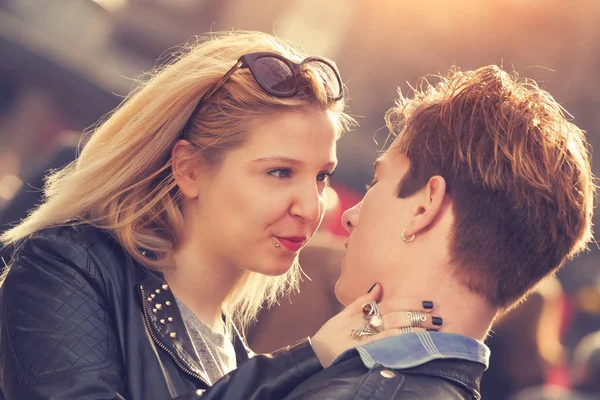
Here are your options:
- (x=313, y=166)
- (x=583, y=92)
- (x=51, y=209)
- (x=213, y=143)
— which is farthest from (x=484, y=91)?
(x=583, y=92)

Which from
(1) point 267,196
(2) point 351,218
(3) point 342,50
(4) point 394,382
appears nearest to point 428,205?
(2) point 351,218

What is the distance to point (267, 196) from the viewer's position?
8.86ft

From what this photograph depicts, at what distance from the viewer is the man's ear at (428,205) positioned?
220 cm

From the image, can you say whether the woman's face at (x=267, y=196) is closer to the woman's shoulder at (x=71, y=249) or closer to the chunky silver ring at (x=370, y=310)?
the woman's shoulder at (x=71, y=249)

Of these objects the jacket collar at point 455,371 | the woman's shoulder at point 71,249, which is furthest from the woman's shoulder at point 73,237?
the jacket collar at point 455,371

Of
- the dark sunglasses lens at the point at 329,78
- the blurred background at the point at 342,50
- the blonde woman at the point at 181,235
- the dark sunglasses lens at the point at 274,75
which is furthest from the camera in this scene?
the blurred background at the point at 342,50

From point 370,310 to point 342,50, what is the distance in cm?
1557

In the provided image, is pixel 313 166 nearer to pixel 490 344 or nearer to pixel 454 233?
pixel 454 233

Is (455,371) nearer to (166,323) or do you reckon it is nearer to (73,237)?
(166,323)

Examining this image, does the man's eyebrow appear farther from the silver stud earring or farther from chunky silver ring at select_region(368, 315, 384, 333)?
chunky silver ring at select_region(368, 315, 384, 333)

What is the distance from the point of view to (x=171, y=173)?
2.92 m

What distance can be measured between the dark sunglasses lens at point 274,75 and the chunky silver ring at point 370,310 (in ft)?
3.01

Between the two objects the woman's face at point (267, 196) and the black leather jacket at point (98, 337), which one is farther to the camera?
the woman's face at point (267, 196)

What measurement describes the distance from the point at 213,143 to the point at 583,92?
14.6 meters
